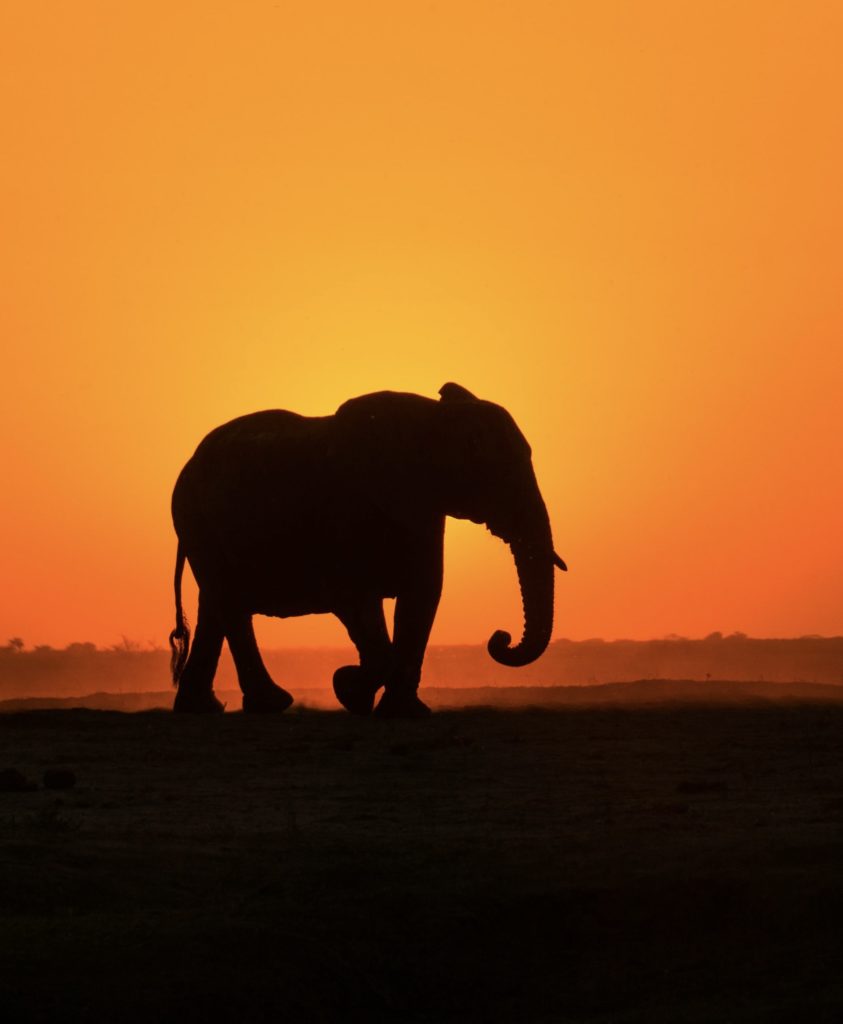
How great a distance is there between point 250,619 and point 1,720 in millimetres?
4077

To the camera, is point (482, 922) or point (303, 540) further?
point (303, 540)

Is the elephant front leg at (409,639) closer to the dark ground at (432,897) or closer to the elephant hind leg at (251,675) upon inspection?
the elephant hind leg at (251,675)

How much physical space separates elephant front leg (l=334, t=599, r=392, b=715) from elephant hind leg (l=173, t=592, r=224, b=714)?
→ 2.81 metres

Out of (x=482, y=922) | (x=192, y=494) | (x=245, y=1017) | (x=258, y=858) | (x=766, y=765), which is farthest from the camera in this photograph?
(x=192, y=494)

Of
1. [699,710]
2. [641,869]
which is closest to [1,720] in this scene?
[699,710]

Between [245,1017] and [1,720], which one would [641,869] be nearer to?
[245,1017]

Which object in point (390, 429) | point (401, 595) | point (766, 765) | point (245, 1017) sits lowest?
point (245, 1017)

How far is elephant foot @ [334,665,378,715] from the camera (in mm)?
25688

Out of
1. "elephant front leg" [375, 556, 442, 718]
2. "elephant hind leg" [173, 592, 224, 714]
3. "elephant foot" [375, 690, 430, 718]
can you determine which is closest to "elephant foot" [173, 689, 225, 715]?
"elephant hind leg" [173, 592, 224, 714]

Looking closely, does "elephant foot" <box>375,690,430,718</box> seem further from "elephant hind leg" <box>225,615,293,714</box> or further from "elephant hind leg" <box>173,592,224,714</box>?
"elephant hind leg" <box>173,592,224,714</box>

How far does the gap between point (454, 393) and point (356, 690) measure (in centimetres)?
358

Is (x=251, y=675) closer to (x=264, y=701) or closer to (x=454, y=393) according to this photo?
(x=264, y=701)

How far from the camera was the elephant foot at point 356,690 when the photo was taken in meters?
25.7

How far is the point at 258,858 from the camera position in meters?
14.4
